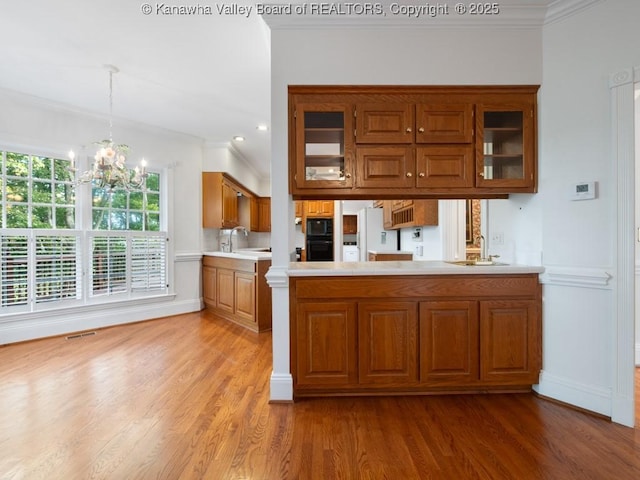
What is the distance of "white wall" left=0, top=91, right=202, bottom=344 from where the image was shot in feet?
10.9

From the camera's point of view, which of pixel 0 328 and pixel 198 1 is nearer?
pixel 198 1

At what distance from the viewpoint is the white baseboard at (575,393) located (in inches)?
75.6

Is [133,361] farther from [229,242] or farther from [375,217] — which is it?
[375,217]

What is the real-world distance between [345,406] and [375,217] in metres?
5.07

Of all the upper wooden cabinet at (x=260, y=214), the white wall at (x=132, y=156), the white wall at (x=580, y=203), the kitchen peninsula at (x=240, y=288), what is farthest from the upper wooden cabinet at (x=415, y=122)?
the upper wooden cabinet at (x=260, y=214)

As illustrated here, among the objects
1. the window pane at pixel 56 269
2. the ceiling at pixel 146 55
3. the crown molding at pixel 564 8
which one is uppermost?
the ceiling at pixel 146 55

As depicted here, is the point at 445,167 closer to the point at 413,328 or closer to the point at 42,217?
the point at 413,328

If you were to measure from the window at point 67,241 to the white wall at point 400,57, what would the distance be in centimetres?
267

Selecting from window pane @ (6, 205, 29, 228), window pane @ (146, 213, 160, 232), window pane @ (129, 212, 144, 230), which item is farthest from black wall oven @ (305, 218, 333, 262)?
window pane @ (6, 205, 29, 228)

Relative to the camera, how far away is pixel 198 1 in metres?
2.06

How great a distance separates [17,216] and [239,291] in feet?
8.42

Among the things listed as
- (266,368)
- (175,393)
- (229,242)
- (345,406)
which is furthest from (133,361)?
(229,242)

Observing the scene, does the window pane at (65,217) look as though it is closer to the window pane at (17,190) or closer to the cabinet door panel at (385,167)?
the window pane at (17,190)

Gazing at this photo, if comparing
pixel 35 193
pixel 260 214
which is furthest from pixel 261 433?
pixel 260 214
